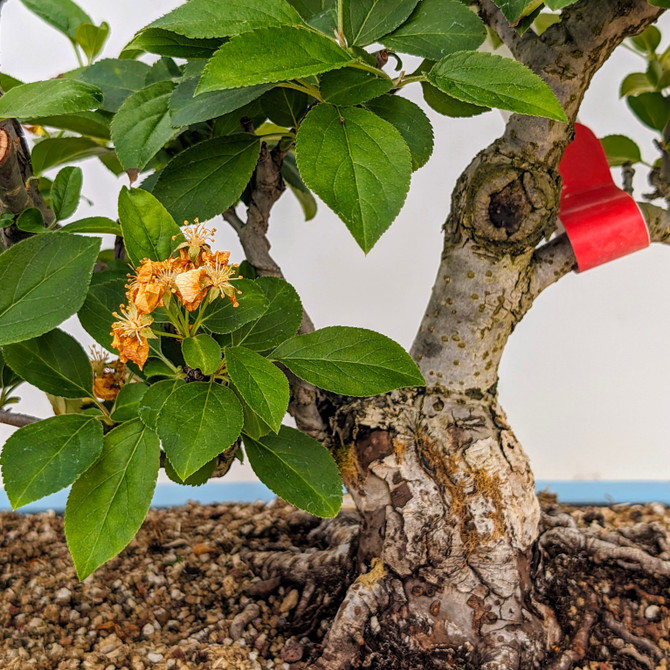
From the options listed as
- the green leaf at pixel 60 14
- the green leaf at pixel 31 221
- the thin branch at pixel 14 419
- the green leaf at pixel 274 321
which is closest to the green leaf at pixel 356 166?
the green leaf at pixel 274 321

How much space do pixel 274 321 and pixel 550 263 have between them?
368 millimetres

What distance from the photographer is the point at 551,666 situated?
96 centimetres

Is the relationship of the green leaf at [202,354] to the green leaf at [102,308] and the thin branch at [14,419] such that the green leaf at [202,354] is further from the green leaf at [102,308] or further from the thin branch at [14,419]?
the thin branch at [14,419]

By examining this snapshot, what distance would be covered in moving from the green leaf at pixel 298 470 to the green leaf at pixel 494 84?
40 centimetres

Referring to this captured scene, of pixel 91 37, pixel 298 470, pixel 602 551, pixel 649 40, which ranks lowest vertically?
pixel 602 551

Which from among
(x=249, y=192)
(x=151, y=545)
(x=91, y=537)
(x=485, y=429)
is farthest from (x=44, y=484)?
(x=151, y=545)

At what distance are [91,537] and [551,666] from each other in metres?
0.60

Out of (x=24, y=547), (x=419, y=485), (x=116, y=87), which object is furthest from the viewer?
(x=24, y=547)

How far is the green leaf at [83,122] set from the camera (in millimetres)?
823

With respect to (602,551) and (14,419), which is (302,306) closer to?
(14,419)

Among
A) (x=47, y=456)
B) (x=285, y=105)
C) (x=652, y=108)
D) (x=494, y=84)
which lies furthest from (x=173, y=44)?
(x=652, y=108)

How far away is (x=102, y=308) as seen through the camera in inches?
29.0

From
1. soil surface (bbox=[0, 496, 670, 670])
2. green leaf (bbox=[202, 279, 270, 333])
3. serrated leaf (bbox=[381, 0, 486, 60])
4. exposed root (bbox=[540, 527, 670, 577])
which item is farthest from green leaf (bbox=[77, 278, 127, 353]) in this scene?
exposed root (bbox=[540, 527, 670, 577])

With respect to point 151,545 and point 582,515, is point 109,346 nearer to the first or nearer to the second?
point 151,545
